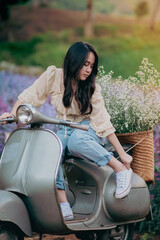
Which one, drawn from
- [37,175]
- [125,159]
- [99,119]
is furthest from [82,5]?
[37,175]

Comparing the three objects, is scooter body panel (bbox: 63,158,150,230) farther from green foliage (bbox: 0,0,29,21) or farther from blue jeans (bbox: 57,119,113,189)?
green foliage (bbox: 0,0,29,21)

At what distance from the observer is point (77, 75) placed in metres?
3.00

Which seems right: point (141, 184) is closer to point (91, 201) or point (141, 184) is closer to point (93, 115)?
point (91, 201)

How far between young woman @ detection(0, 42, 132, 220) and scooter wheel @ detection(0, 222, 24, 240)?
39 centimetres

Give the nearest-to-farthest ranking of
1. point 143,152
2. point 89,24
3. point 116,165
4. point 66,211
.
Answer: point 66,211, point 116,165, point 143,152, point 89,24

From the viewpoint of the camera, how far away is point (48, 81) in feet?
9.89

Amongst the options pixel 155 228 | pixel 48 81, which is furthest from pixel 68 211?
pixel 155 228

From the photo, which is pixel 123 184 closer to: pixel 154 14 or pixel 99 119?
pixel 99 119

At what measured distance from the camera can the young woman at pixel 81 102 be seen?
2.94 metres

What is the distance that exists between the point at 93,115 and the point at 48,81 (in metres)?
0.35

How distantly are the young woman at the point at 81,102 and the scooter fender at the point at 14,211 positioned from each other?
384mm

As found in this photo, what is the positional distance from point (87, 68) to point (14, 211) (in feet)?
3.26

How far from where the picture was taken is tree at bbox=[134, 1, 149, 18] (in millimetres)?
10070

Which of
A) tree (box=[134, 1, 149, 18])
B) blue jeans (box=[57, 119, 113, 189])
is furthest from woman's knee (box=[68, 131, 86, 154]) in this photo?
tree (box=[134, 1, 149, 18])
